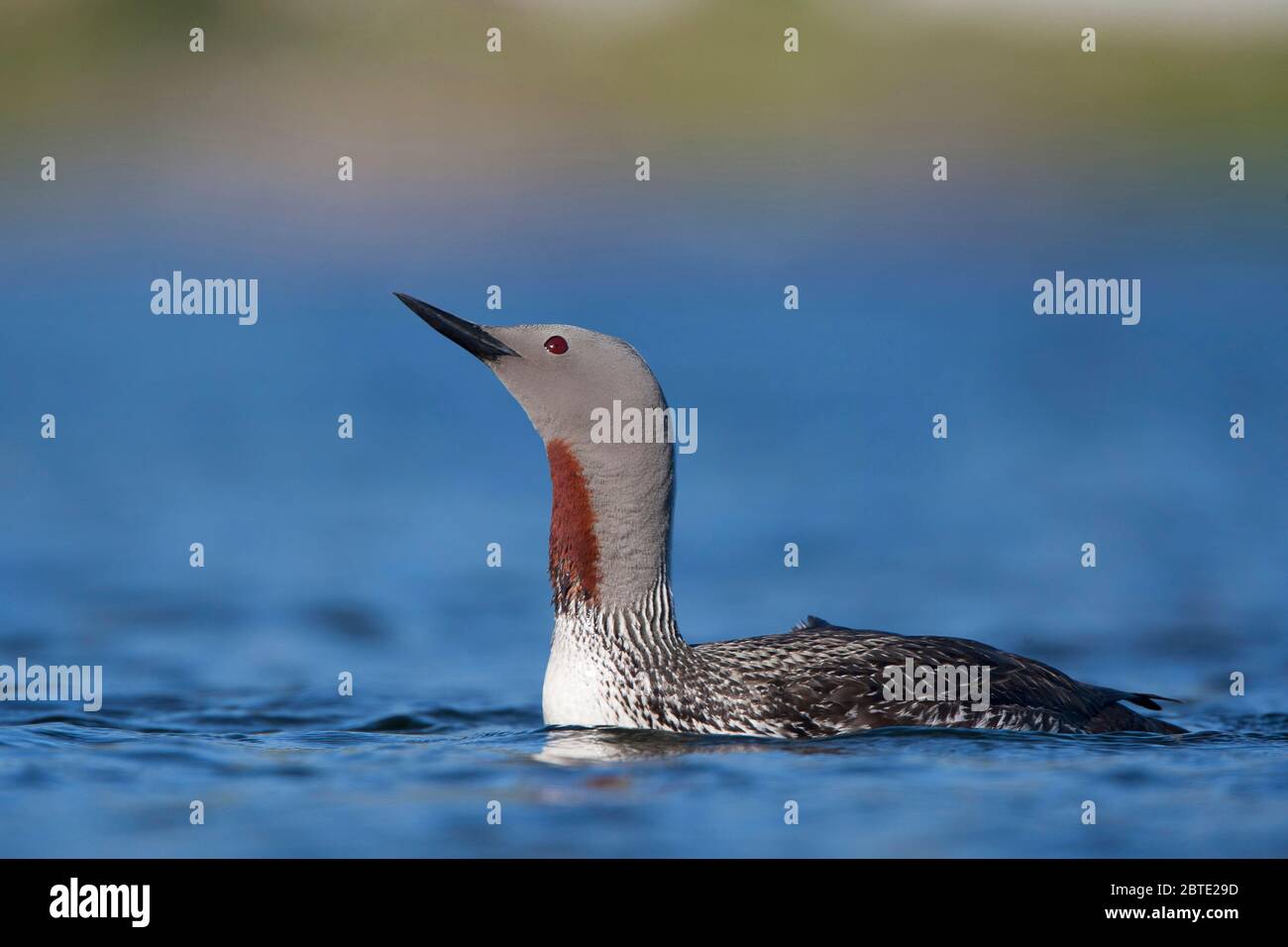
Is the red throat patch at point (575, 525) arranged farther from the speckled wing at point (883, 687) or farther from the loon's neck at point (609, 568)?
the speckled wing at point (883, 687)

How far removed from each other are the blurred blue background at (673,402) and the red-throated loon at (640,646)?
0.23 m

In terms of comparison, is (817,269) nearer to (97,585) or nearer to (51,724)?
(97,585)

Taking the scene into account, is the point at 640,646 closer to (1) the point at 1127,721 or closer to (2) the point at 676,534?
(1) the point at 1127,721

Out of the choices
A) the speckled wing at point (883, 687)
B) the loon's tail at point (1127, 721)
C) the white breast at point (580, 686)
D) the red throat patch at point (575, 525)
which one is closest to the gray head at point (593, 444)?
the red throat patch at point (575, 525)

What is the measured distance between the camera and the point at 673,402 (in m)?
16.9

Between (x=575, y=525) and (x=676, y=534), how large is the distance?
218 inches

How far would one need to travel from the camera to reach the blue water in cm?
675

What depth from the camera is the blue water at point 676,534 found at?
6.75m

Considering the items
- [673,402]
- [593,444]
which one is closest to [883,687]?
[593,444]

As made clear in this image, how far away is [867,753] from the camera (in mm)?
7258

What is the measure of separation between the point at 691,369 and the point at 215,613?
25.4ft

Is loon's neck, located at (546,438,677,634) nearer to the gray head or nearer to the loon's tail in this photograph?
the gray head

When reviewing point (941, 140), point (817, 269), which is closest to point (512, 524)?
Answer: point (817, 269)

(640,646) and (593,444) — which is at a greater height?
(593,444)
